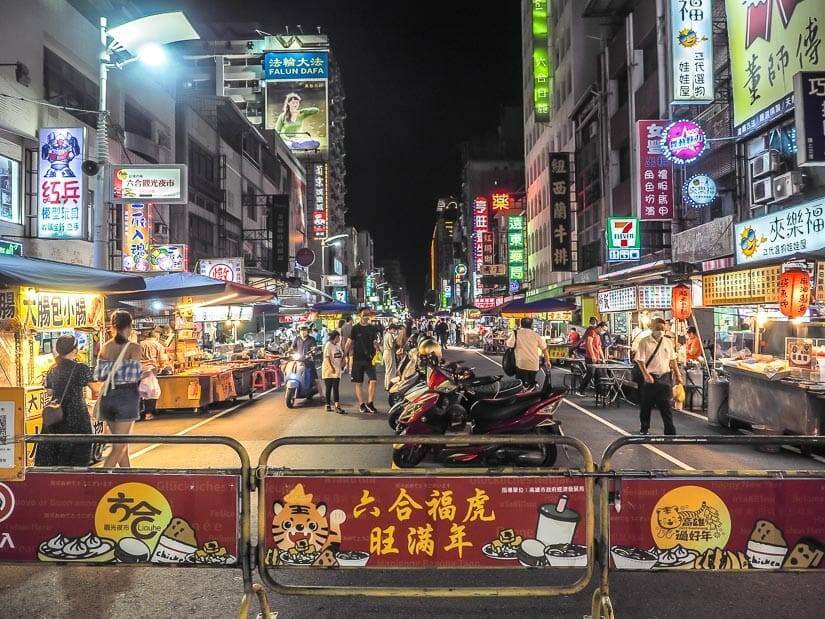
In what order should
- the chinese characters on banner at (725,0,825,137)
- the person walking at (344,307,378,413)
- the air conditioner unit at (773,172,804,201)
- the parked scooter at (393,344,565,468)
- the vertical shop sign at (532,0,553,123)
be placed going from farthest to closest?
1. the vertical shop sign at (532,0,553,123)
2. the air conditioner unit at (773,172,804,201)
3. the person walking at (344,307,378,413)
4. the chinese characters on banner at (725,0,825,137)
5. the parked scooter at (393,344,565,468)

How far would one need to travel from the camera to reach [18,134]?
14.5m

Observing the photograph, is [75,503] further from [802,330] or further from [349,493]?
[802,330]

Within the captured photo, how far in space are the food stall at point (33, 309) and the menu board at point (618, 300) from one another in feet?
44.7

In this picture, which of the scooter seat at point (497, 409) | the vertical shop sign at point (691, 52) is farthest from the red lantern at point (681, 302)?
the scooter seat at point (497, 409)

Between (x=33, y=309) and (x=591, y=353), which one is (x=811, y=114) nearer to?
(x=591, y=353)

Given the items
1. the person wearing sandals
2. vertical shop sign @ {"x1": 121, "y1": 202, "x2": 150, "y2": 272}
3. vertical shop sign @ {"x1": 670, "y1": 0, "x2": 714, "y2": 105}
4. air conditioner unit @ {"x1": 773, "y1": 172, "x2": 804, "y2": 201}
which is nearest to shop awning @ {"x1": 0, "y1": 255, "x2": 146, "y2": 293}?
the person wearing sandals

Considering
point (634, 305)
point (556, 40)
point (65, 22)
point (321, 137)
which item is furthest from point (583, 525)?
point (321, 137)

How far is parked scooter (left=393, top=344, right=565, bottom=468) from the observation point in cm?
786

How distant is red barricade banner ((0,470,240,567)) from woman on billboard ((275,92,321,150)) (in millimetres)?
75045

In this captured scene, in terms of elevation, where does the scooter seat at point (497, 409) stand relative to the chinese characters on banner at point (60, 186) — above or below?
below

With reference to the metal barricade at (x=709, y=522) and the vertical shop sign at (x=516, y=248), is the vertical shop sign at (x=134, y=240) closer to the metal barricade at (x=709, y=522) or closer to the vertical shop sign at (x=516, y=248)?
the metal barricade at (x=709, y=522)

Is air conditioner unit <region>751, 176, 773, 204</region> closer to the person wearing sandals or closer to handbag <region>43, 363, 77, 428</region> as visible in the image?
the person wearing sandals

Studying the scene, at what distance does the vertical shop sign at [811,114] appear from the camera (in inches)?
429

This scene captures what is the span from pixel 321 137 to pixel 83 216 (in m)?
63.8
